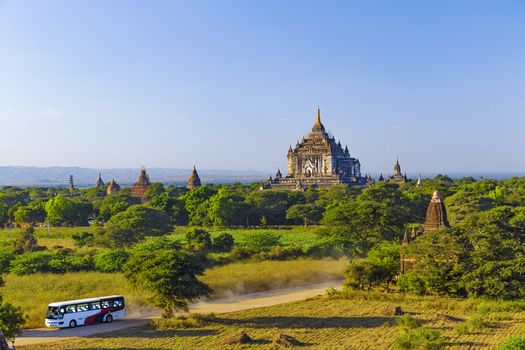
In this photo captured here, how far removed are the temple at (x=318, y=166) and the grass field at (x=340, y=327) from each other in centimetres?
8110

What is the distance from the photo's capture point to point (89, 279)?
37406 mm

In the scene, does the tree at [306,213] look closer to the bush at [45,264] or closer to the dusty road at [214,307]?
the dusty road at [214,307]

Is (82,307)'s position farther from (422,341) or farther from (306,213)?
(306,213)

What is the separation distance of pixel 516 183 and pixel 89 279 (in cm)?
8682

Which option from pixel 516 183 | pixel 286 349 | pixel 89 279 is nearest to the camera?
pixel 286 349

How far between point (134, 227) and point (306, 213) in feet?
77.0

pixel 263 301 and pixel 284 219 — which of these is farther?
pixel 284 219

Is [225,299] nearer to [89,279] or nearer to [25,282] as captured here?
[89,279]

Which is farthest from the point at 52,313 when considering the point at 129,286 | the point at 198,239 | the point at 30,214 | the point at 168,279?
the point at 30,214

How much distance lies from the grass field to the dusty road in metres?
1.27

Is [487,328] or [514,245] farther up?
[514,245]

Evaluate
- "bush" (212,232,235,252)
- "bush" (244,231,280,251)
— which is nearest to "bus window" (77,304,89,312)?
"bush" (244,231,280,251)

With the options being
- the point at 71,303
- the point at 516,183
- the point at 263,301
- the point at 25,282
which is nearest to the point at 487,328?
the point at 263,301

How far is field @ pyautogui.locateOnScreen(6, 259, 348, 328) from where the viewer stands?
33156 millimetres
